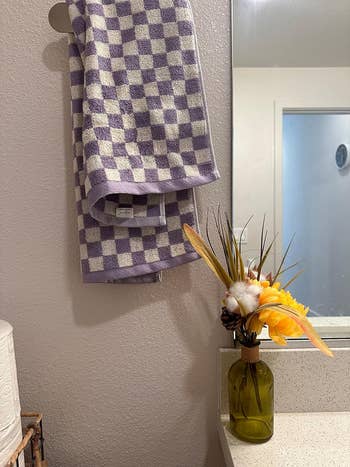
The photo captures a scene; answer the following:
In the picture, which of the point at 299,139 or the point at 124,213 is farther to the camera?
the point at 299,139

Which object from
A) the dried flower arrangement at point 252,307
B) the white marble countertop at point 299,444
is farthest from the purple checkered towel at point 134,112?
the white marble countertop at point 299,444

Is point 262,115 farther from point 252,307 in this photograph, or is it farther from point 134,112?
point 252,307

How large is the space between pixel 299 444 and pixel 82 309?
21.6 inches

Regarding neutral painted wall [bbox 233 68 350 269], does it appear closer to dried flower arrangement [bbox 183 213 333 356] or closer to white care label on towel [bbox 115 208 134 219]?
dried flower arrangement [bbox 183 213 333 356]

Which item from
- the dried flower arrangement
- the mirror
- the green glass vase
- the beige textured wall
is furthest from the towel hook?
the green glass vase

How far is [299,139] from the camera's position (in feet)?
3.00

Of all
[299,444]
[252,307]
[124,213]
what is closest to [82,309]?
[124,213]

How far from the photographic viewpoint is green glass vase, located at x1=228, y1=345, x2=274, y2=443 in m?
0.78

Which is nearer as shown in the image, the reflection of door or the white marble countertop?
the white marble countertop

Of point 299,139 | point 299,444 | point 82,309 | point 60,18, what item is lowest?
point 299,444

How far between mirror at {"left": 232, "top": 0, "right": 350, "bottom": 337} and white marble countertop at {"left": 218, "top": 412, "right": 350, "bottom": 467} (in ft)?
0.67

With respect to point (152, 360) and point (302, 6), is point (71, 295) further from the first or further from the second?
point (302, 6)

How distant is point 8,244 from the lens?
88cm

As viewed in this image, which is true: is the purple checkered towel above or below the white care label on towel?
above
